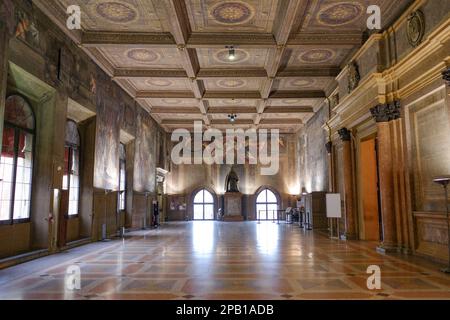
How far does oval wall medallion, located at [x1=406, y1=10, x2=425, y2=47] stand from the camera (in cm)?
805

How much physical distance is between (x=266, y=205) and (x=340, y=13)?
19629mm

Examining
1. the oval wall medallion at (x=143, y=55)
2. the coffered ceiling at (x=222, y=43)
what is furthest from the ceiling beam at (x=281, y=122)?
the oval wall medallion at (x=143, y=55)

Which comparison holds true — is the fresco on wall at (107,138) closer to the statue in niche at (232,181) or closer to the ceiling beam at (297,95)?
the ceiling beam at (297,95)

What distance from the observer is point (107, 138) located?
13.6 m

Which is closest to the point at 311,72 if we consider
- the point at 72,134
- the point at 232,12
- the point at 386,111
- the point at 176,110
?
the point at 386,111

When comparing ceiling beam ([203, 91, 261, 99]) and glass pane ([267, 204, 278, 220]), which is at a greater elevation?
ceiling beam ([203, 91, 261, 99])

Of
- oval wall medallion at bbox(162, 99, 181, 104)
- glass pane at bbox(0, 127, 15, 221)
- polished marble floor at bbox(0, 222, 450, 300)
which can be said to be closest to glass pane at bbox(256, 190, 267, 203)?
oval wall medallion at bbox(162, 99, 181, 104)

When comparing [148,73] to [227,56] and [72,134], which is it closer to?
[227,56]

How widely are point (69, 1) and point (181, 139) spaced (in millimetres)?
18792

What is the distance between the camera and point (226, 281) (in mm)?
6047

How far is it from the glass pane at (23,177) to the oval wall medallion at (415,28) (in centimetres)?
1033

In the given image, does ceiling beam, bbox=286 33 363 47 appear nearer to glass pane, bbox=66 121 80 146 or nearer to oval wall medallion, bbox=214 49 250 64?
oval wall medallion, bbox=214 49 250 64

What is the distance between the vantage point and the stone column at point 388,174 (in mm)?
9387

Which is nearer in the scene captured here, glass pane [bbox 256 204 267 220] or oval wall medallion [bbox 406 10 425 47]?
oval wall medallion [bbox 406 10 425 47]
